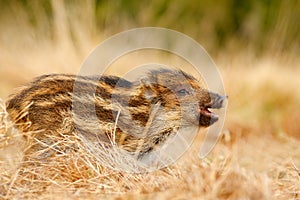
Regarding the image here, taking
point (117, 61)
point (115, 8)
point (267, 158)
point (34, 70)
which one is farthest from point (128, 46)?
point (267, 158)

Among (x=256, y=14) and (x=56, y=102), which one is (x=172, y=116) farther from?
(x=256, y=14)

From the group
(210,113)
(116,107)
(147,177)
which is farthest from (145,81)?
(147,177)

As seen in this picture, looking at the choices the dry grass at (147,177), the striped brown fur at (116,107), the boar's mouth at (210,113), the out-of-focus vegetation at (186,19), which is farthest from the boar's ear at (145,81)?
the out-of-focus vegetation at (186,19)

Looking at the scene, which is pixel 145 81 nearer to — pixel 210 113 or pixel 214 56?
pixel 210 113

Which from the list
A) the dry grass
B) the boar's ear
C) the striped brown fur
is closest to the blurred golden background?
the dry grass

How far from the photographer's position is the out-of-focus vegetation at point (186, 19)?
11578 mm

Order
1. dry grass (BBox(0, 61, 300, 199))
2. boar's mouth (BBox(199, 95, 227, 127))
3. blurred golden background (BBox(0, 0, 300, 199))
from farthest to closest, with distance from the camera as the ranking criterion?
1. blurred golden background (BBox(0, 0, 300, 199))
2. boar's mouth (BBox(199, 95, 227, 127))
3. dry grass (BBox(0, 61, 300, 199))

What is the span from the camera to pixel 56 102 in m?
5.48

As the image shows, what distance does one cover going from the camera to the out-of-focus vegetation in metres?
11.6

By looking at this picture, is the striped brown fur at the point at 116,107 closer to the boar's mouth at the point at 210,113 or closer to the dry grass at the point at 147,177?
the boar's mouth at the point at 210,113

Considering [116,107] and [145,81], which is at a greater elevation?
[145,81]

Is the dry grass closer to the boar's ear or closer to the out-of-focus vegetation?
the boar's ear

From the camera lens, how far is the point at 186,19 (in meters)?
18.3

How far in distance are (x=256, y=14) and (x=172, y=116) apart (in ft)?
44.1
